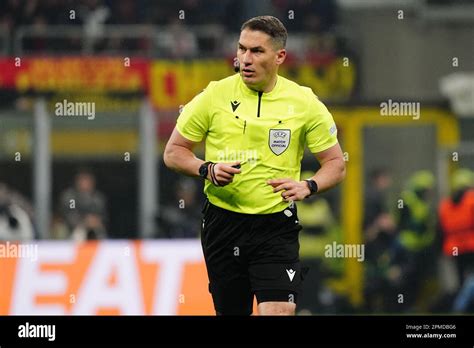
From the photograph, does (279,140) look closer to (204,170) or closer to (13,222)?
(204,170)

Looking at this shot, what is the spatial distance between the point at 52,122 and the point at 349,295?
4.99 metres

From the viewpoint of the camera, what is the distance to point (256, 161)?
29.0ft

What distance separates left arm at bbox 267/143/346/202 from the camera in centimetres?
862

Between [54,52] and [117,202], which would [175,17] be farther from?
[117,202]

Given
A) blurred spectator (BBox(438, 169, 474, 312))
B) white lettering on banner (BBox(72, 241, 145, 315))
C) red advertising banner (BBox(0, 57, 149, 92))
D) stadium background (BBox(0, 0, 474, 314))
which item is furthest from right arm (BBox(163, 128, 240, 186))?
red advertising banner (BBox(0, 57, 149, 92))

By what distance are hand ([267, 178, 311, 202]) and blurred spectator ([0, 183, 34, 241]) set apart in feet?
30.3

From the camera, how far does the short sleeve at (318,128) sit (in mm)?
8953

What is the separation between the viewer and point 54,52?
22859 mm

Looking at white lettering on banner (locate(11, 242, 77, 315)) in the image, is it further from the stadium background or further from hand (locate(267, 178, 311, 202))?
hand (locate(267, 178, 311, 202))

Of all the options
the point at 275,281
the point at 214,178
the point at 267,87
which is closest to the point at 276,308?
the point at 275,281

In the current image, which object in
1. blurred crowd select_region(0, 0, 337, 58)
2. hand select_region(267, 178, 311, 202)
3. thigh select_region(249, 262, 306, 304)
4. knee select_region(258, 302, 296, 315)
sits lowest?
knee select_region(258, 302, 296, 315)

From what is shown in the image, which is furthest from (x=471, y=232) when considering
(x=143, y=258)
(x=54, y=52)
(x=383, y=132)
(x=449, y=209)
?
(x=54, y=52)

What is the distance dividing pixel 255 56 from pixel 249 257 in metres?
1.17
